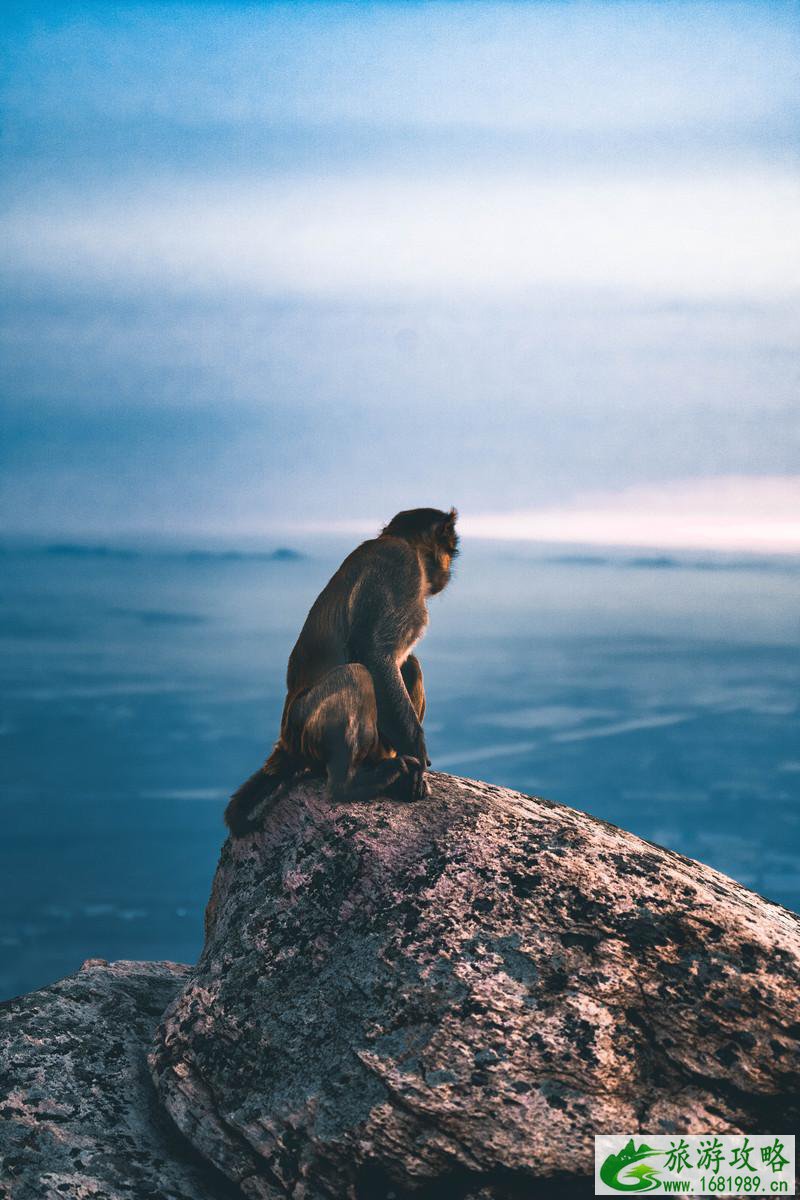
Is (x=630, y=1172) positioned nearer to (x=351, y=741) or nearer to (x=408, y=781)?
(x=408, y=781)

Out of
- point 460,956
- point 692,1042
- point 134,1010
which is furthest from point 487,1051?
point 134,1010

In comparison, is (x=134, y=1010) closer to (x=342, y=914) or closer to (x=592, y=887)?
(x=342, y=914)

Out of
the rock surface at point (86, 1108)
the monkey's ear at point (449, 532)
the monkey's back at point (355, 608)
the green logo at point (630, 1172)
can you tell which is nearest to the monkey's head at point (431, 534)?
the monkey's ear at point (449, 532)

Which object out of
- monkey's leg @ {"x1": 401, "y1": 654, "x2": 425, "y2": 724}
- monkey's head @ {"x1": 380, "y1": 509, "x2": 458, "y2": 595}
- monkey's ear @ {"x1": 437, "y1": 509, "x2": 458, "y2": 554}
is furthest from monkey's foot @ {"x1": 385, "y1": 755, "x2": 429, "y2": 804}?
monkey's ear @ {"x1": 437, "y1": 509, "x2": 458, "y2": 554}

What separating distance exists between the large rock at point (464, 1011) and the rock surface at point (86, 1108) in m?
0.27

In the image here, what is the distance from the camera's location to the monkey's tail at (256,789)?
25.2 ft

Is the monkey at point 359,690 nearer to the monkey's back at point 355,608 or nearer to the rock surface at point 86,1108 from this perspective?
the monkey's back at point 355,608

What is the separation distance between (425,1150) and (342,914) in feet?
4.85

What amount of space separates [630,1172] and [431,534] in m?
4.44

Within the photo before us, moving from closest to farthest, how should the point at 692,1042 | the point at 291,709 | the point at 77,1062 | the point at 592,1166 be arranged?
1. the point at 592,1166
2. the point at 692,1042
3. the point at 77,1062
4. the point at 291,709

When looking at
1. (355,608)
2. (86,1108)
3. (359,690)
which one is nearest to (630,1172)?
(359,690)

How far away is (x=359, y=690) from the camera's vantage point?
290 inches

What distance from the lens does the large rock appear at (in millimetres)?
5785

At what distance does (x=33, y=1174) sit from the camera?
6262 mm
